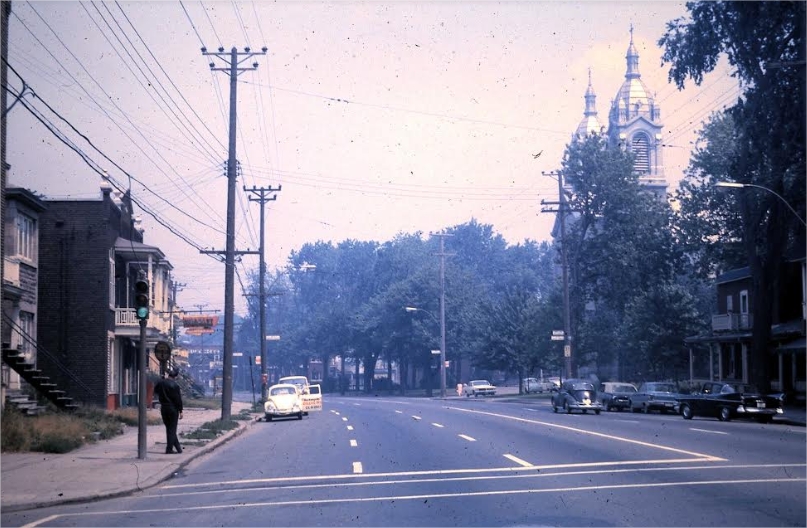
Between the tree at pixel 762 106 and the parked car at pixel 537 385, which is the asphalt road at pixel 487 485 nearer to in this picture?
the tree at pixel 762 106

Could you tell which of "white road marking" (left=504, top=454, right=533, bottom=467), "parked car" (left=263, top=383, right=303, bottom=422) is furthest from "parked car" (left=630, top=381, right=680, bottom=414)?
"white road marking" (left=504, top=454, right=533, bottom=467)

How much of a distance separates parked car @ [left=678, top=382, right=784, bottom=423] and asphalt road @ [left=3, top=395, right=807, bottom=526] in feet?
33.1

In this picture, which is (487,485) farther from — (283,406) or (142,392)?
(283,406)

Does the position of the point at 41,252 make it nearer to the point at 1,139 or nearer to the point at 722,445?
the point at 1,139

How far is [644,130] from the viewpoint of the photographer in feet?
357

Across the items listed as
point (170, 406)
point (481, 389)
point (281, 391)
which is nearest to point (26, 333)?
point (281, 391)

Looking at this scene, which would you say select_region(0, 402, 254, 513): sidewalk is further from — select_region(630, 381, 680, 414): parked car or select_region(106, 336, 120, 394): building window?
select_region(630, 381, 680, 414): parked car

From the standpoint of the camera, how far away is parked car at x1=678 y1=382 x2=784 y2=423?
1448 inches

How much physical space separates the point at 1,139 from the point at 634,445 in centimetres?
1598

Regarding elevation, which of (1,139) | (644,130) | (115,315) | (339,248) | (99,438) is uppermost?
(644,130)

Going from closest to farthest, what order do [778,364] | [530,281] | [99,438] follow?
[99,438] < [778,364] < [530,281]

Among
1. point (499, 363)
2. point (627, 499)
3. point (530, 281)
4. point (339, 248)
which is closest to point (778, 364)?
point (499, 363)

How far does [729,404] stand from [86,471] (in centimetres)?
2622

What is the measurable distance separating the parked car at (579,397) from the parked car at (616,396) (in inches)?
197
